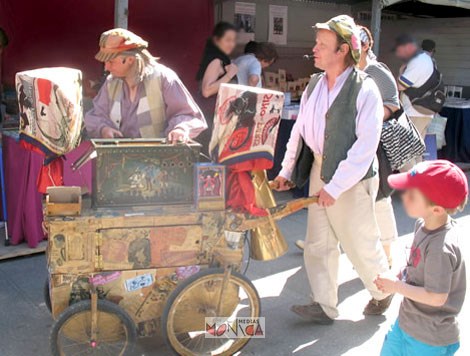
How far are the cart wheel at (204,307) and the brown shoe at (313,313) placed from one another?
54cm

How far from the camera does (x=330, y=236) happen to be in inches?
133

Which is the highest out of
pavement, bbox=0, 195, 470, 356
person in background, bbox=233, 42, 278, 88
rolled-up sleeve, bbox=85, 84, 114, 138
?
person in background, bbox=233, 42, 278, 88

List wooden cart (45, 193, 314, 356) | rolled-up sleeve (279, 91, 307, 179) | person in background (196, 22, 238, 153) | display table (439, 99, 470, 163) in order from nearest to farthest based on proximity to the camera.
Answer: wooden cart (45, 193, 314, 356), rolled-up sleeve (279, 91, 307, 179), person in background (196, 22, 238, 153), display table (439, 99, 470, 163)

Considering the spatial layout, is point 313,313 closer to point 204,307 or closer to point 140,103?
point 204,307

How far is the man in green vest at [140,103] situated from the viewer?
3.08 meters

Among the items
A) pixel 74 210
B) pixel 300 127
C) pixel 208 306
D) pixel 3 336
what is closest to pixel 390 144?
pixel 300 127

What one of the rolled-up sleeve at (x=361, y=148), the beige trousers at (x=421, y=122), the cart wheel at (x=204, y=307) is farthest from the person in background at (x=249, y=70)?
the cart wheel at (x=204, y=307)

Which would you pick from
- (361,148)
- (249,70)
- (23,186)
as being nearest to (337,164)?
(361,148)

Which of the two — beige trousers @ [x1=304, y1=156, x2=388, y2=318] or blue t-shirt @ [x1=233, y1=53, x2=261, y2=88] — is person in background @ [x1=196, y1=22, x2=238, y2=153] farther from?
beige trousers @ [x1=304, y1=156, x2=388, y2=318]

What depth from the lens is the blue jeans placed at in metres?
2.26

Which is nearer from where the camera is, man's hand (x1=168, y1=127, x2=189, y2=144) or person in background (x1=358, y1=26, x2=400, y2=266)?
man's hand (x1=168, y1=127, x2=189, y2=144)

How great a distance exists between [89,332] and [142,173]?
790 mm

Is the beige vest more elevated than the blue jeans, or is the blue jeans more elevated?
the beige vest

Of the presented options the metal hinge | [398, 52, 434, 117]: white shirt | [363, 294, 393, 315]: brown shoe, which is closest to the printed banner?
the metal hinge
